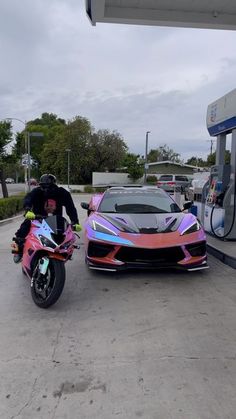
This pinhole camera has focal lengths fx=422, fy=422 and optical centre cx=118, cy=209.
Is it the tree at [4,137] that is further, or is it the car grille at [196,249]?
the tree at [4,137]

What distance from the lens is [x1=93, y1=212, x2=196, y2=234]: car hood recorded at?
6031mm

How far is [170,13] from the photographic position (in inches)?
362

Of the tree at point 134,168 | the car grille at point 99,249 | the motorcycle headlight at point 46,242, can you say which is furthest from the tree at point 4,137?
the tree at point 134,168

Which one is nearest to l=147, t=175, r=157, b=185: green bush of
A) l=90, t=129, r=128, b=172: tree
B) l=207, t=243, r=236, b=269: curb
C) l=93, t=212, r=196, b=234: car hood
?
l=90, t=129, r=128, b=172: tree

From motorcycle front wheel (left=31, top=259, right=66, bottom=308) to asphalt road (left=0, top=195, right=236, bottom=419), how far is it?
0.44 ft

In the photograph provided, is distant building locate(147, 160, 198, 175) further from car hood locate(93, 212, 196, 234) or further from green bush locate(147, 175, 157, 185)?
Answer: car hood locate(93, 212, 196, 234)

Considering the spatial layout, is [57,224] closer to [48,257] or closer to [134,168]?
[48,257]

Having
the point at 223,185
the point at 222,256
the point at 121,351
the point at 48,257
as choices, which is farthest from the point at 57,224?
the point at 223,185

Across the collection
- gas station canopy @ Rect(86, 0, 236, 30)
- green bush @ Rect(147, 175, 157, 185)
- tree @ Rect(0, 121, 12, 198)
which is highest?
gas station canopy @ Rect(86, 0, 236, 30)

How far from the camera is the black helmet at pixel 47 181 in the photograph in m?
5.53

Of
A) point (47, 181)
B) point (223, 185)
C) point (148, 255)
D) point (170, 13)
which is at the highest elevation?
point (170, 13)

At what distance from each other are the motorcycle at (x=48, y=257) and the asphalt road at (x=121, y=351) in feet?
0.71

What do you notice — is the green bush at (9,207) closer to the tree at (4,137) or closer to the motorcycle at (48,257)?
the tree at (4,137)

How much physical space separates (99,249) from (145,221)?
850mm
